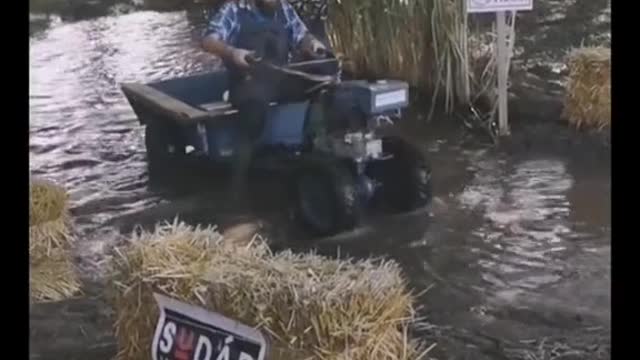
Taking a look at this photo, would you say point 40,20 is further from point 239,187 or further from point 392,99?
point 392,99

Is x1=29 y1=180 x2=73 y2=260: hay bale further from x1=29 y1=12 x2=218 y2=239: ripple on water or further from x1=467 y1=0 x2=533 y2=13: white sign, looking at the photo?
x1=467 y1=0 x2=533 y2=13: white sign

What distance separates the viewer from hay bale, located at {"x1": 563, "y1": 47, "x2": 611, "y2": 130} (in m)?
2.44

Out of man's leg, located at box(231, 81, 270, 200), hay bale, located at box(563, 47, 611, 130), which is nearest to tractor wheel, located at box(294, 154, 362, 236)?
man's leg, located at box(231, 81, 270, 200)

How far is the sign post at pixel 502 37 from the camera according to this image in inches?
96.6

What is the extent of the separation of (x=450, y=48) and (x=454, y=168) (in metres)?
0.26

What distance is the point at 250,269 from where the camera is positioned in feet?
8.13

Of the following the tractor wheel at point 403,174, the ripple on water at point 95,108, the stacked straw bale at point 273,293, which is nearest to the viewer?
the stacked straw bale at point 273,293

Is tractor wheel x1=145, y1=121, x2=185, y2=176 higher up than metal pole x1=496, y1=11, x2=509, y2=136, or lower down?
lower down

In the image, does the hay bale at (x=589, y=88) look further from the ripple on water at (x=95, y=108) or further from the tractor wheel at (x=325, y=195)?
the ripple on water at (x=95, y=108)

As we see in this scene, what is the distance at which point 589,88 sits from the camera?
2.46 meters

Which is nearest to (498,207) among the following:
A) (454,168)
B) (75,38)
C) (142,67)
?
(454,168)

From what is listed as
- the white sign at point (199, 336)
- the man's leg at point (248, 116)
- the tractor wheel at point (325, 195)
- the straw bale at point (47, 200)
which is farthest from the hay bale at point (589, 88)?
the straw bale at point (47, 200)

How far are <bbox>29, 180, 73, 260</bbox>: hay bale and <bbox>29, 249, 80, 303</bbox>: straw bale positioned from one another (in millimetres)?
18

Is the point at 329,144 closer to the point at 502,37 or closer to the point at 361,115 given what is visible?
the point at 361,115
